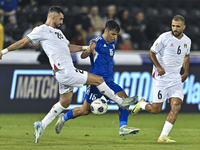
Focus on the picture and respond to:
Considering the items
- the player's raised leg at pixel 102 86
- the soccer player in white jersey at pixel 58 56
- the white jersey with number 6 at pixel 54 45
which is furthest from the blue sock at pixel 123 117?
the white jersey with number 6 at pixel 54 45

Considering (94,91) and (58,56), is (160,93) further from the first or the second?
(58,56)

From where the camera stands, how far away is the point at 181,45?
25.7 feet

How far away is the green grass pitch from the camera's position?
6.80 meters

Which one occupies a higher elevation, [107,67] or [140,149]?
[107,67]

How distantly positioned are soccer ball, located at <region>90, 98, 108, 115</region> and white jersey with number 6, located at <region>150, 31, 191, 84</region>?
126 centimetres

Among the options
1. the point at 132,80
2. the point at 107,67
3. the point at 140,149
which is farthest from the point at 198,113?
the point at 140,149

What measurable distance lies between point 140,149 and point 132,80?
545cm

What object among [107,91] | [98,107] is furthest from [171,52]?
[98,107]

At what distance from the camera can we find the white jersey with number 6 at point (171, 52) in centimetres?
783

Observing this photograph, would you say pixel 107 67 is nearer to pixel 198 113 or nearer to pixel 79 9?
pixel 198 113

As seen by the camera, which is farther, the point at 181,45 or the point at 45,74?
the point at 45,74

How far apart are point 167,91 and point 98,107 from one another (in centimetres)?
137

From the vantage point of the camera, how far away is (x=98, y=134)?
27.7 ft

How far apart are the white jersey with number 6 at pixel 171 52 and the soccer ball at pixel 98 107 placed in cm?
126
